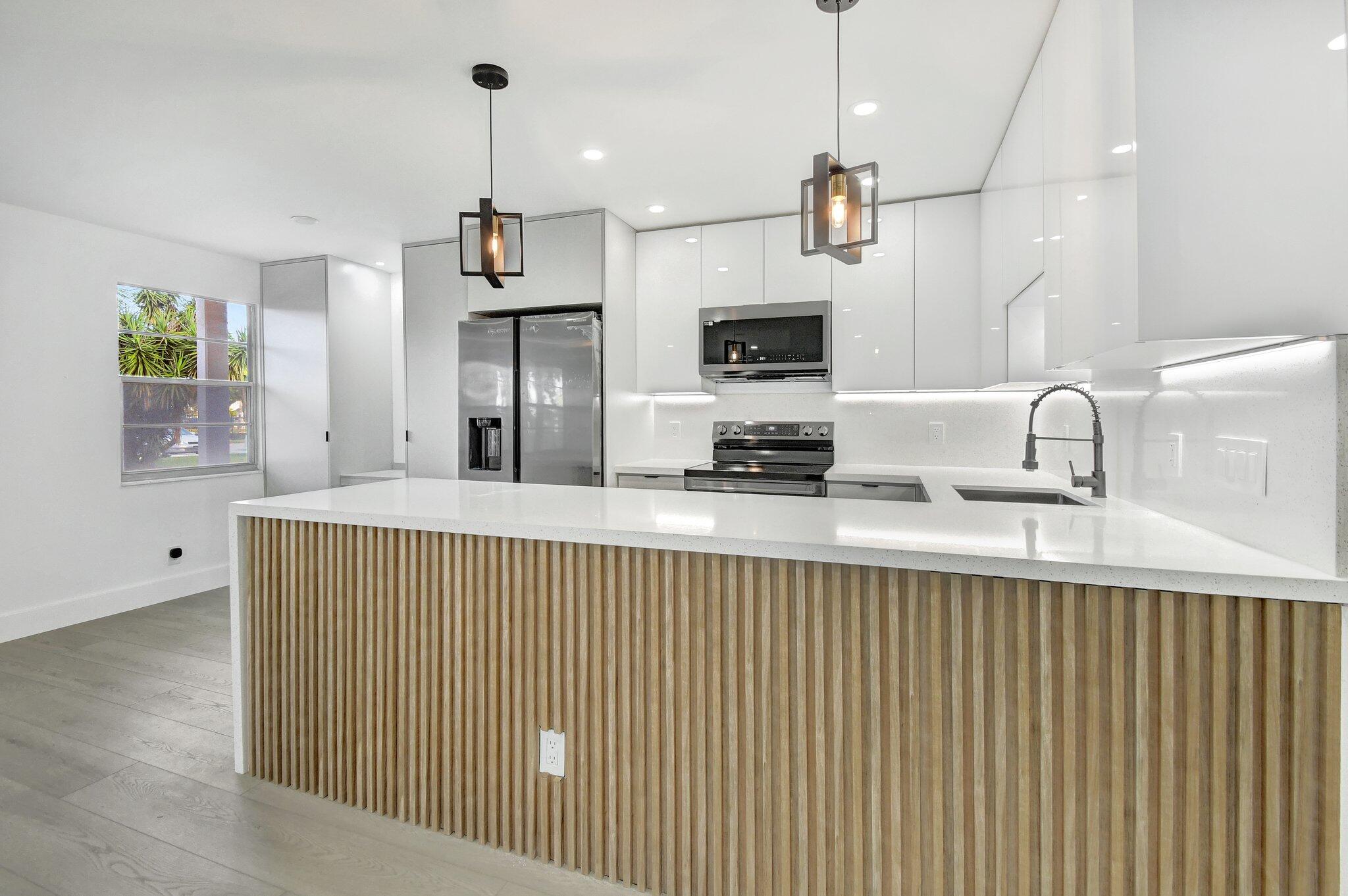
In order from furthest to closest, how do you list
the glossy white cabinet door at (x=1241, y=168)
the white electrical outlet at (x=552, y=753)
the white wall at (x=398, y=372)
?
1. the white wall at (x=398, y=372)
2. the white electrical outlet at (x=552, y=753)
3. the glossy white cabinet door at (x=1241, y=168)

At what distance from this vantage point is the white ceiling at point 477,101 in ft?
6.67

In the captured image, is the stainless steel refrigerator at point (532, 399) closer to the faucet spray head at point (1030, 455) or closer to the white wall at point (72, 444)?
the white wall at point (72, 444)

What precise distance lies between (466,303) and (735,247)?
1854 mm

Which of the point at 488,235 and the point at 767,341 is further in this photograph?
the point at 767,341

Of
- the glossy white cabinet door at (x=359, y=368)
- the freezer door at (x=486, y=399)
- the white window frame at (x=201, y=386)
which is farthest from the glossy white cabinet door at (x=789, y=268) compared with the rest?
the white window frame at (x=201, y=386)

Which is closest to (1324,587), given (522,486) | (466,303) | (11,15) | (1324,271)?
(1324,271)

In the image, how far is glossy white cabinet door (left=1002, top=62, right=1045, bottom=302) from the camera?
7.10 ft

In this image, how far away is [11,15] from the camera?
1999mm

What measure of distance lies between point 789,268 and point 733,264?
1.20 ft

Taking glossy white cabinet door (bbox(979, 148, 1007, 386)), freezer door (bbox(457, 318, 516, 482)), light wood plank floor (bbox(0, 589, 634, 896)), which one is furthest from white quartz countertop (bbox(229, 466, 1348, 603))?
freezer door (bbox(457, 318, 516, 482))

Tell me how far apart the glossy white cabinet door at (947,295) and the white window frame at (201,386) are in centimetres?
494

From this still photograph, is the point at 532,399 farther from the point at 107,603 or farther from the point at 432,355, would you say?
the point at 107,603

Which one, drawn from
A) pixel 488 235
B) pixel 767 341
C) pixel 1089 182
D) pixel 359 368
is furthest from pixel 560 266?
pixel 1089 182

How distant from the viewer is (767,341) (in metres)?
3.82
